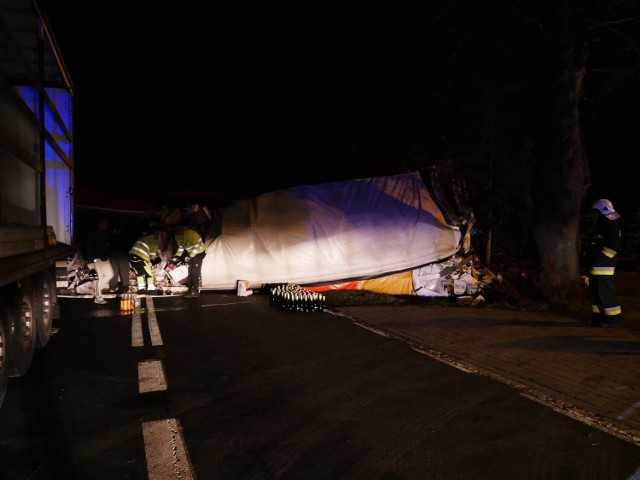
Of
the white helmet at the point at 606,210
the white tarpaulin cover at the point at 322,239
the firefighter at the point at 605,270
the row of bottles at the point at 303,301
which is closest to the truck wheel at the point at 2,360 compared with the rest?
the row of bottles at the point at 303,301

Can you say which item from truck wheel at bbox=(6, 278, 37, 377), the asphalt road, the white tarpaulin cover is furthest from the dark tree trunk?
truck wheel at bbox=(6, 278, 37, 377)

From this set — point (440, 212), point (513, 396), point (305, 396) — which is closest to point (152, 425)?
point (305, 396)

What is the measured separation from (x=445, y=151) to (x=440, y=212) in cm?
202

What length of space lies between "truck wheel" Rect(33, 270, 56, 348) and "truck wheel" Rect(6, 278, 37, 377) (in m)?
0.20

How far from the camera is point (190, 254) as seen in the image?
11.4m

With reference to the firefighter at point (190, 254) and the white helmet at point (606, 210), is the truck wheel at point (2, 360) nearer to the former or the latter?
the firefighter at point (190, 254)

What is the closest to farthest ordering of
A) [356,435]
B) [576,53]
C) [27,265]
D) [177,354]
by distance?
[356,435]
[27,265]
[177,354]
[576,53]

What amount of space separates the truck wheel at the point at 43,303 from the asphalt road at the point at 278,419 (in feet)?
Result: 0.70

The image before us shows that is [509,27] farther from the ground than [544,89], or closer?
farther from the ground

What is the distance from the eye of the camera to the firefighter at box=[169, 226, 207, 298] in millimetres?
11375

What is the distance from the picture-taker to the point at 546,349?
711 centimetres

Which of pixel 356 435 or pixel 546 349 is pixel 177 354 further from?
pixel 546 349

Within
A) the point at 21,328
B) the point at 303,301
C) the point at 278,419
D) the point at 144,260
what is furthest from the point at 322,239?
the point at 278,419

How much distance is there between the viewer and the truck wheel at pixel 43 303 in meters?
6.59
